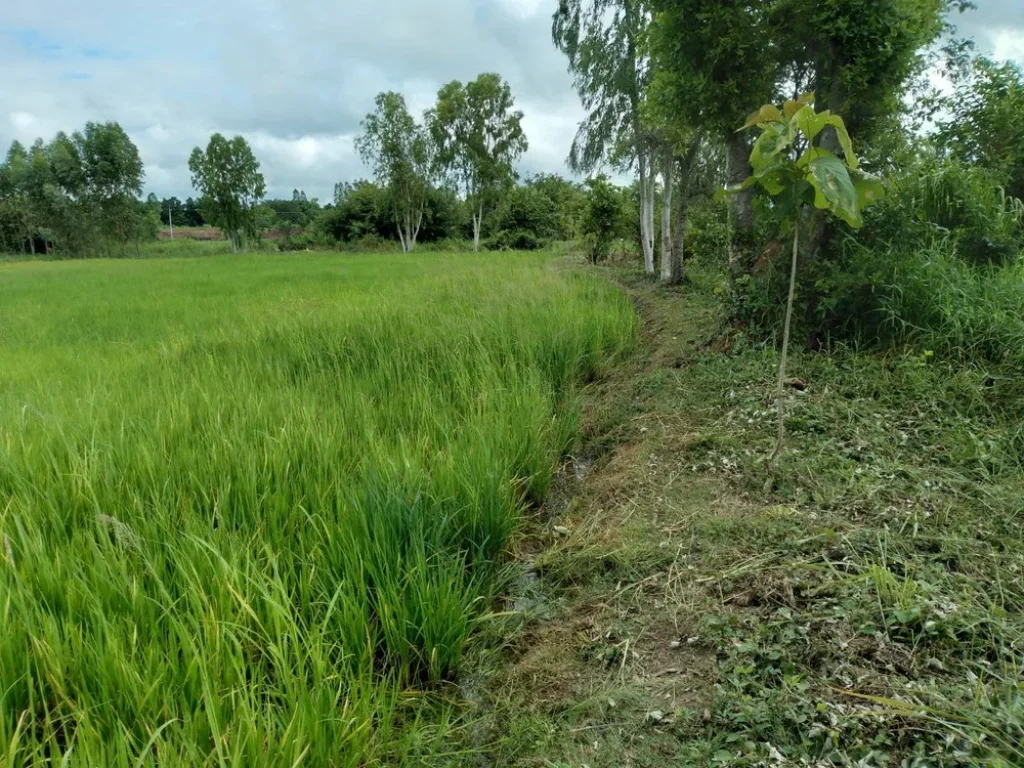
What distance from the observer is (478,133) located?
27250mm

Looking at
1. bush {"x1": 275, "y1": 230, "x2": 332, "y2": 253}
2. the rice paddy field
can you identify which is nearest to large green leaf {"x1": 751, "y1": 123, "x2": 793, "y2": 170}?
the rice paddy field

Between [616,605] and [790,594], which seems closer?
[790,594]

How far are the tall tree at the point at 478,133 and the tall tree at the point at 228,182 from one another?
15105mm

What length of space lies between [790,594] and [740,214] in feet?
12.2

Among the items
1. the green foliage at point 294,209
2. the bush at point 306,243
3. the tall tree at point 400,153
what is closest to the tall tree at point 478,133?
the tall tree at point 400,153

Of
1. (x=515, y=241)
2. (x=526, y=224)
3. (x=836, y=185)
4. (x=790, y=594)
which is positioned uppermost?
(x=526, y=224)

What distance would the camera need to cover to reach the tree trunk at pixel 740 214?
4.36m

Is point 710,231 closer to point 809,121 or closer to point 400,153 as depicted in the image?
point 809,121

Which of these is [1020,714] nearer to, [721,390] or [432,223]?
[721,390]

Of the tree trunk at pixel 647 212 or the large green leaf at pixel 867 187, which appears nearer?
the large green leaf at pixel 867 187

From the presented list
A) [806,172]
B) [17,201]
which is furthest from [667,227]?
[17,201]

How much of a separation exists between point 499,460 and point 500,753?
4.43ft

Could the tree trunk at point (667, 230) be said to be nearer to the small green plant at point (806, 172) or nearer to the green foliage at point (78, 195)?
the small green plant at point (806, 172)

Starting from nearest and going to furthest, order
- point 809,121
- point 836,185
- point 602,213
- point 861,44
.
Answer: point 836,185, point 809,121, point 861,44, point 602,213
